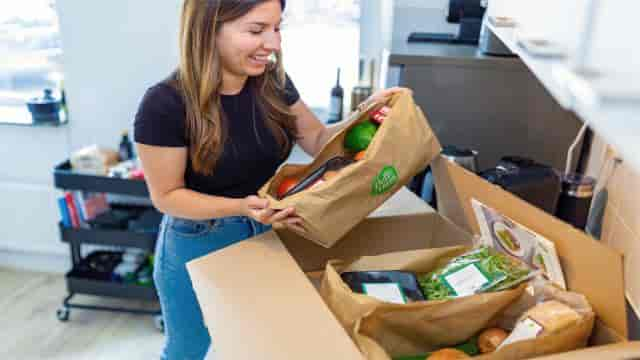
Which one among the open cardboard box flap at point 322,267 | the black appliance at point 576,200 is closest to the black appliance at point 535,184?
the black appliance at point 576,200

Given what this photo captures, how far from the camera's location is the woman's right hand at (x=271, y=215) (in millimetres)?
1052

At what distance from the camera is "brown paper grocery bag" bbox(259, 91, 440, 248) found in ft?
3.43

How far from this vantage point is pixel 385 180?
109cm

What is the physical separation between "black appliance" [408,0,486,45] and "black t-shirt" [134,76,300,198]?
0.74 metres

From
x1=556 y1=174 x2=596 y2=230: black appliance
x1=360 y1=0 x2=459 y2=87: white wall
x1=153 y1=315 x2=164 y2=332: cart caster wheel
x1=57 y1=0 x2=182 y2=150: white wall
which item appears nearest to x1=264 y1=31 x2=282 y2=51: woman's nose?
x1=556 y1=174 x2=596 y2=230: black appliance

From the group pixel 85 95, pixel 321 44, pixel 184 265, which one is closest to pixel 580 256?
pixel 184 265

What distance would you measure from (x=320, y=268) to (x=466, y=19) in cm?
107

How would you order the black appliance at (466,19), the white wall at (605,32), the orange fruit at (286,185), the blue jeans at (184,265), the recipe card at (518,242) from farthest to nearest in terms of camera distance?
A: the black appliance at (466,19) < the blue jeans at (184,265) < the orange fruit at (286,185) < the recipe card at (518,242) < the white wall at (605,32)

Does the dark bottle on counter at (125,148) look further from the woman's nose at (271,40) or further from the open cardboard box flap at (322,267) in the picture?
the open cardboard box flap at (322,267)

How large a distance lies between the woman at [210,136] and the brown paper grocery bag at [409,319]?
1.13ft

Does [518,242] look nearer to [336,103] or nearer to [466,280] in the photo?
[466,280]

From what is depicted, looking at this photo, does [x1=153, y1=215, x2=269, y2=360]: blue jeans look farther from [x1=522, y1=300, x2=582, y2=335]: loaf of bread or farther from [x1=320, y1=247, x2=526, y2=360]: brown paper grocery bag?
[x1=522, y1=300, x2=582, y2=335]: loaf of bread

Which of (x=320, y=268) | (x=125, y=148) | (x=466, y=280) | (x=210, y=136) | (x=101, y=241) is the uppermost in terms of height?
(x=210, y=136)

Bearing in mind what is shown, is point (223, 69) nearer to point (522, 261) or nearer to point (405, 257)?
point (405, 257)
